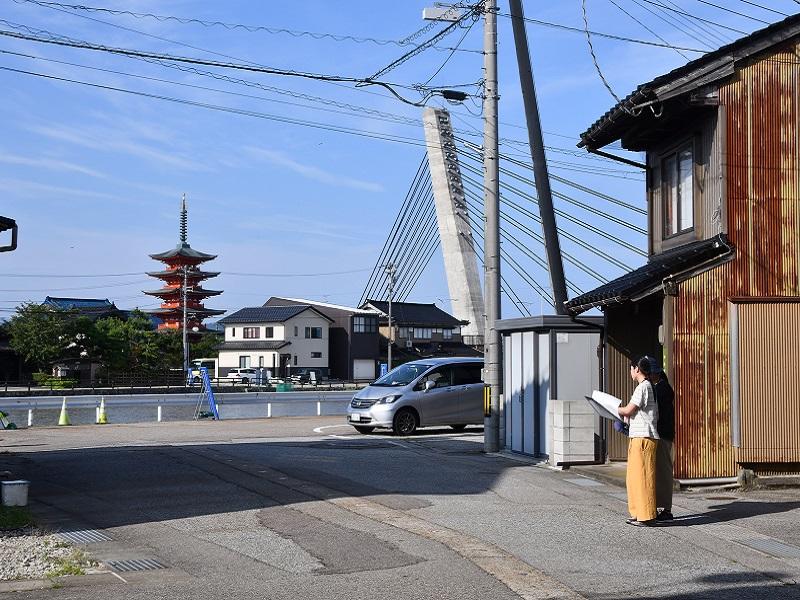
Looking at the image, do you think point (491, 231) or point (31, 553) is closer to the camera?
point (31, 553)

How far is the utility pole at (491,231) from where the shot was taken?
18500 millimetres

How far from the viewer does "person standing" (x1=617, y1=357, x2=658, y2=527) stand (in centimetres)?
1042

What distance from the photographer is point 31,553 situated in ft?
28.3

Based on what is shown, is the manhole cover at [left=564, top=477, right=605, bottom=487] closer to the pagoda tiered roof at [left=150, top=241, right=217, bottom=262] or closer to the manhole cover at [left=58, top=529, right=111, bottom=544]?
the manhole cover at [left=58, top=529, right=111, bottom=544]

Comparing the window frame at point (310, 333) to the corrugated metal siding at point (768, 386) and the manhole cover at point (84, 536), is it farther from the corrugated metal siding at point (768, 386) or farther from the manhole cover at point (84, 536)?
the manhole cover at point (84, 536)

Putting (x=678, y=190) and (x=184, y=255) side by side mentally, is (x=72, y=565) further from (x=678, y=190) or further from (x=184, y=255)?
(x=184, y=255)

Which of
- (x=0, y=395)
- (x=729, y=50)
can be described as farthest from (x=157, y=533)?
(x=0, y=395)

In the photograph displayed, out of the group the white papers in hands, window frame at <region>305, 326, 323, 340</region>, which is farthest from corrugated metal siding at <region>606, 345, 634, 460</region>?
window frame at <region>305, 326, 323, 340</region>

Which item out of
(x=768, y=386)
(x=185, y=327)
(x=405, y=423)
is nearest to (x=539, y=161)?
(x=405, y=423)

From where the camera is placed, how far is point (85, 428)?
27.5 meters

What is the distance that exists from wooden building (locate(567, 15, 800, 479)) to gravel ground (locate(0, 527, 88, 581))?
7.88 meters

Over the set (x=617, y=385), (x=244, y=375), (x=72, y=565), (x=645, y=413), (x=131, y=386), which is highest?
(x=617, y=385)

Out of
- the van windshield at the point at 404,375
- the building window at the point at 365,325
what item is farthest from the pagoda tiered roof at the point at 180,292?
the van windshield at the point at 404,375

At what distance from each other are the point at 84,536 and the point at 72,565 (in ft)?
5.20
